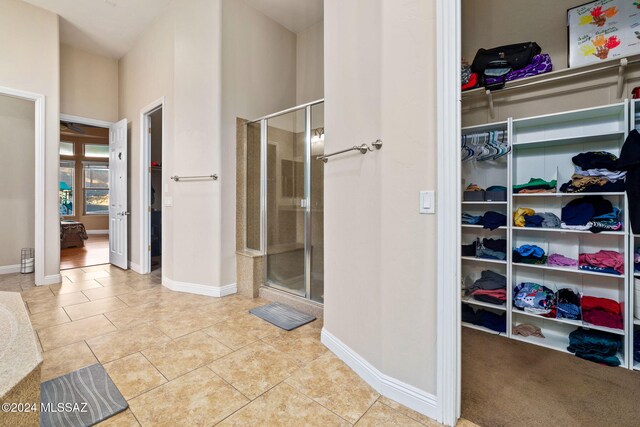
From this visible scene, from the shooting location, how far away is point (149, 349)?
2094 millimetres

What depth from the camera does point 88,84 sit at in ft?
14.8

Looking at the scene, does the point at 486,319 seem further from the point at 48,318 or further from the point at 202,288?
the point at 48,318

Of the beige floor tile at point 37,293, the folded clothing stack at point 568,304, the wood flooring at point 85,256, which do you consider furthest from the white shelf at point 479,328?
the wood flooring at point 85,256

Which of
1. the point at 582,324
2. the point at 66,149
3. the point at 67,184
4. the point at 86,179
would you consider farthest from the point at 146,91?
the point at 67,184

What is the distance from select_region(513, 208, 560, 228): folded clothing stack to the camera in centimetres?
222

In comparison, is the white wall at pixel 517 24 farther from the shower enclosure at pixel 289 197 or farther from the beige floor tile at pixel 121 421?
the beige floor tile at pixel 121 421

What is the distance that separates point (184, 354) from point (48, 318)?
1.59 metres

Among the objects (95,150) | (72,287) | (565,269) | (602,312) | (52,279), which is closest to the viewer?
(602,312)

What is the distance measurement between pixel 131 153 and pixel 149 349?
3.37m

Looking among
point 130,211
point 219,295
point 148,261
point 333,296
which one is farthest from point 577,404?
point 130,211

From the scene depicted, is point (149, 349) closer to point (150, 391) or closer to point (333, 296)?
point (150, 391)

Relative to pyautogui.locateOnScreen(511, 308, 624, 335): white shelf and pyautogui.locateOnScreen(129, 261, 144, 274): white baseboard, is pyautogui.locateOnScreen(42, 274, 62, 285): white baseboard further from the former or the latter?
pyautogui.locateOnScreen(511, 308, 624, 335): white shelf

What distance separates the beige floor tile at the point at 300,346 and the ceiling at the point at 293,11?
11.8ft

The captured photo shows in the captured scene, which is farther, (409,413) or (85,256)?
(85,256)
